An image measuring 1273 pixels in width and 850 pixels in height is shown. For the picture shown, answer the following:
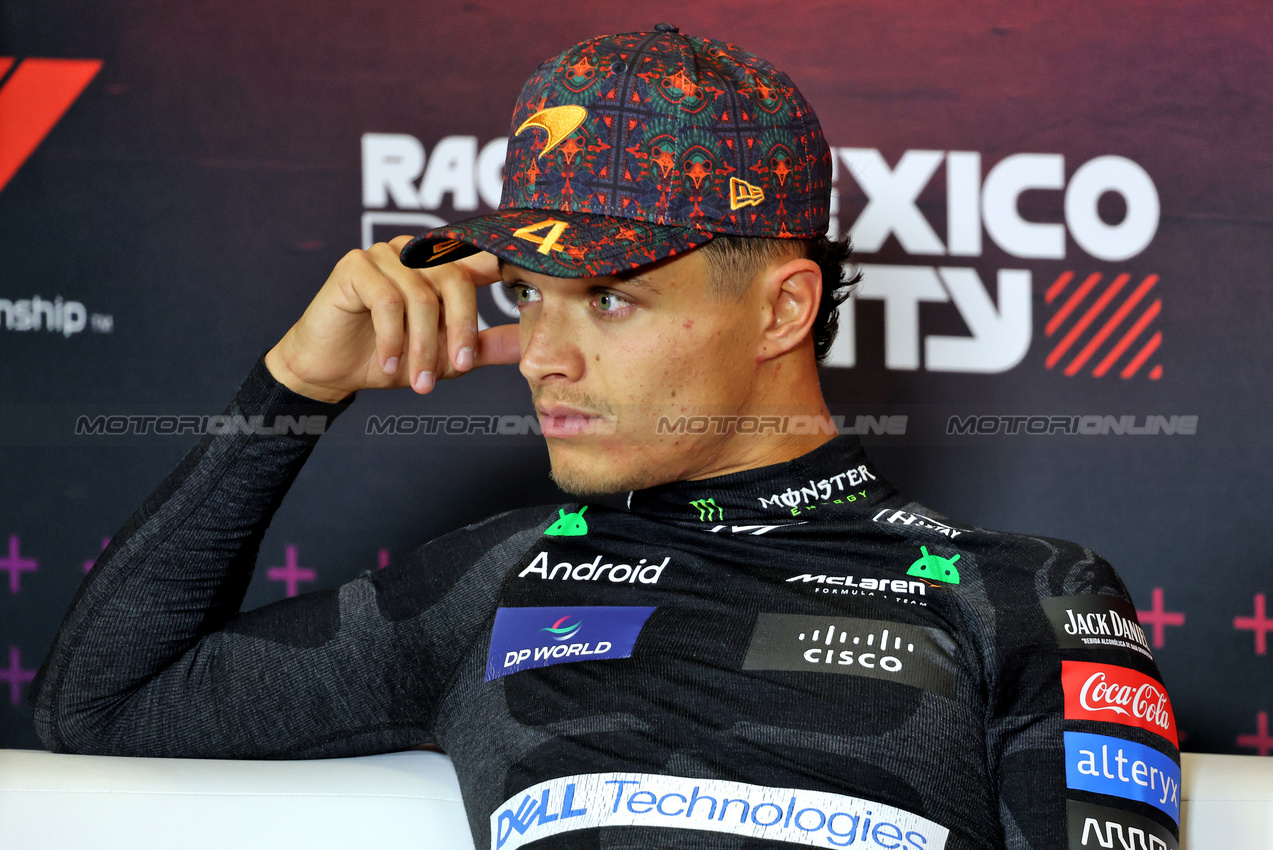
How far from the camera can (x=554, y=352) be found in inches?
40.9

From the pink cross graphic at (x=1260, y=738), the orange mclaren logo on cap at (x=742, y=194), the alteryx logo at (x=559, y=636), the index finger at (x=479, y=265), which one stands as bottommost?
the pink cross graphic at (x=1260, y=738)

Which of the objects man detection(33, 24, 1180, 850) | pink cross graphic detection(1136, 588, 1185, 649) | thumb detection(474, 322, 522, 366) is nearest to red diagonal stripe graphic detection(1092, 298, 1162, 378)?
pink cross graphic detection(1136, 588, 1185, 649)

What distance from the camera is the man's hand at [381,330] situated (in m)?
1.09

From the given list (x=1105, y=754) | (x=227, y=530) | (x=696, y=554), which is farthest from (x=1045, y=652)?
(x=227, y=530)

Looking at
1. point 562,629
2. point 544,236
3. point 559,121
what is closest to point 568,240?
point 544,236

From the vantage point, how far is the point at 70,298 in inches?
72.2

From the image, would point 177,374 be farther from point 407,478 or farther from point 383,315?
point 383,315

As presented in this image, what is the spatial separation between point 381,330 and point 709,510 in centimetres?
36

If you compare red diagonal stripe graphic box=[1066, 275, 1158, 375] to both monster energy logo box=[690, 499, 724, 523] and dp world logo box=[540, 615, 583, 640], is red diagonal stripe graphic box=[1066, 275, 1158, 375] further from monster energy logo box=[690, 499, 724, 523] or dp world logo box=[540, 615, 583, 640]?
dp world logo box=[540, 615, 583, 640]

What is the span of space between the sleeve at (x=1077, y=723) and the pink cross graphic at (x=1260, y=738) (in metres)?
1.04

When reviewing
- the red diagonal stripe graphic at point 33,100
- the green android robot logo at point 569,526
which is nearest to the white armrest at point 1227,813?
the green android robot logo at point 569,526

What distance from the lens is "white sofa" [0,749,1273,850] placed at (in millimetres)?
1056

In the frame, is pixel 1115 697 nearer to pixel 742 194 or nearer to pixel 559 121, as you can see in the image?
pixel 742 194

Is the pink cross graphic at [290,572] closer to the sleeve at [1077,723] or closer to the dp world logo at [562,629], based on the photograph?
the dp world logo at [562,629]
